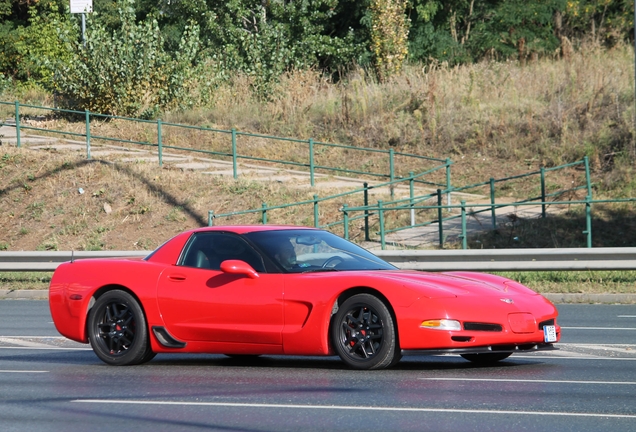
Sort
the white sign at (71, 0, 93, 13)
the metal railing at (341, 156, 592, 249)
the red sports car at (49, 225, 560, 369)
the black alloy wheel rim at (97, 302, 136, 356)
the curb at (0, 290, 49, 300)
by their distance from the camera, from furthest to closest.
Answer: the white sign at (71, 0, 93, 13) → the metal railing at (341, 156, 592, 249) → the curb at (0, 290, 49, 300) → the black alloy wheel rim at (97, 302, 136, 356) → the red sports car at (49, 225, 560, 369)

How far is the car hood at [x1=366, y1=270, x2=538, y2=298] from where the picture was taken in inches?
342

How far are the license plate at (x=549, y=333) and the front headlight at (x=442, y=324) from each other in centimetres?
81

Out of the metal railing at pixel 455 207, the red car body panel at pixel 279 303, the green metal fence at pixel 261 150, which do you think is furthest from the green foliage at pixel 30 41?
the red car body panel at pixel 279 303

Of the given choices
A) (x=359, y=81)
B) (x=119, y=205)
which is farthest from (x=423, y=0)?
(x=119, y=205)

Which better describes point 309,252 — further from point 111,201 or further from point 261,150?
point 261,150

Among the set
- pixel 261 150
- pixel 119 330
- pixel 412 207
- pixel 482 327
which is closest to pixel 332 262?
pixel 482 327

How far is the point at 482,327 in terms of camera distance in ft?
28.0

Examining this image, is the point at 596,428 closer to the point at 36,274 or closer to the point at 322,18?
the point at 36,274

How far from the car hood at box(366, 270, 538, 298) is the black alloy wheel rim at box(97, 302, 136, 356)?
232 cm

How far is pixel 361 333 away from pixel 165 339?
6.06 ft

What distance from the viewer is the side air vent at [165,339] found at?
31.1 feet

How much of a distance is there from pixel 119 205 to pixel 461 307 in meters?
19.2

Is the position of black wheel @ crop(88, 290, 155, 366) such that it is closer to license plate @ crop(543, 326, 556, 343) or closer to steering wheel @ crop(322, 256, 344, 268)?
steering wheel @ crop(322, 256, 344, 268)

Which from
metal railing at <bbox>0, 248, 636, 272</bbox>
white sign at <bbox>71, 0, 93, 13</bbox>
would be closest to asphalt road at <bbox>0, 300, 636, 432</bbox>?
metal railing at <bbox>0, 248, 636, 272</bbox>
